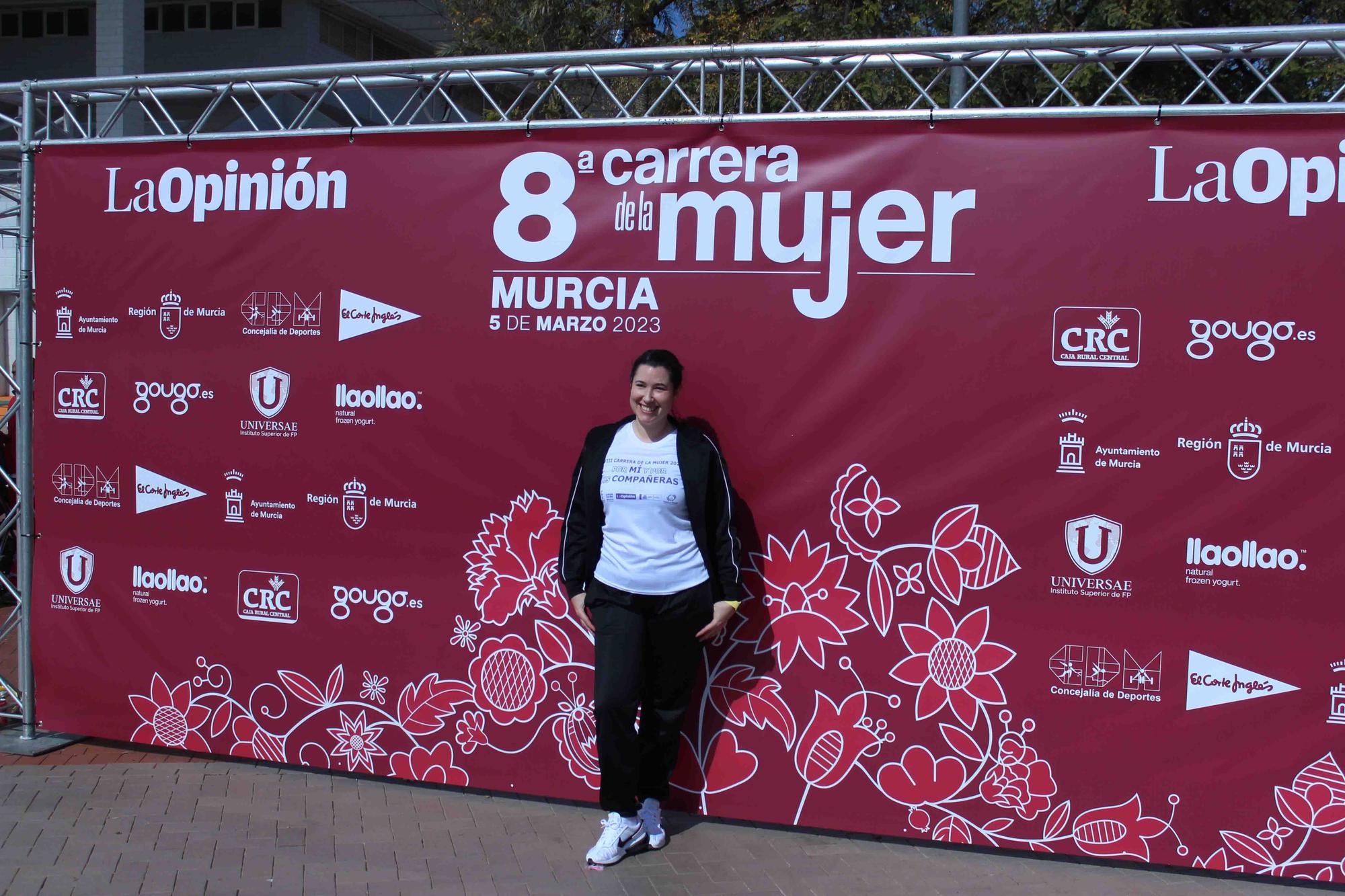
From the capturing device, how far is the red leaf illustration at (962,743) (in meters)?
4.35

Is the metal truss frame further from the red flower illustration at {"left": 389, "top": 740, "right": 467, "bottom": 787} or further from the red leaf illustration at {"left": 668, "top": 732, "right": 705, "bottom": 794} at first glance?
the red leaf illustration at {"left": 668, "top": 732, "right": 705, "bottom": 794}

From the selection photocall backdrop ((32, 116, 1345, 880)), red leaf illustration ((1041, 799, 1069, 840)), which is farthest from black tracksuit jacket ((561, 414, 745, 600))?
red leaf illustration ((1041, 799, 1069, 840))

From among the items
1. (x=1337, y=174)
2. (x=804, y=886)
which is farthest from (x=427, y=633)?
(x=1337, y=174)

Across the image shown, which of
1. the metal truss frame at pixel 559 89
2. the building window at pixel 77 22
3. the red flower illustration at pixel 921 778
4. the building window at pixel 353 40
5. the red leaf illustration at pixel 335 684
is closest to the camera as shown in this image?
the metal truss frame at pixel 559 89

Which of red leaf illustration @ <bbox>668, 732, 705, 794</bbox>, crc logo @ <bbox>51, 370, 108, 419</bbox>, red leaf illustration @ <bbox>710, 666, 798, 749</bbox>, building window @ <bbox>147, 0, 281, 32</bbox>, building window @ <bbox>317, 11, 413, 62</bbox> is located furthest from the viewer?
building window @ <bbox>317, 11, 413, 62</bbox>

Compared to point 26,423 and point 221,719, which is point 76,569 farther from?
point 221,719

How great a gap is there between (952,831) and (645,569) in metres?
1.56

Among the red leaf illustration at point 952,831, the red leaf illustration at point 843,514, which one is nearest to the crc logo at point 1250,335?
the red leaf illustration at point 843,514

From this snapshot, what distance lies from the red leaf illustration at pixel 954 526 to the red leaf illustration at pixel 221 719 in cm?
319

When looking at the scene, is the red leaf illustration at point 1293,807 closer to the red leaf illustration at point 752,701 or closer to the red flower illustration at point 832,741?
the red flower illustration at point 832,741

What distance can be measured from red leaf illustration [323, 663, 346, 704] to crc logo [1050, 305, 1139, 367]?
3.23 meters

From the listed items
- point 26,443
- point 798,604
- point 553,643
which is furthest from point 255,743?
point 798,604

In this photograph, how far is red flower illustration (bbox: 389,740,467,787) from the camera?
192 inches

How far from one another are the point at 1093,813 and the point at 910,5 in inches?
438
